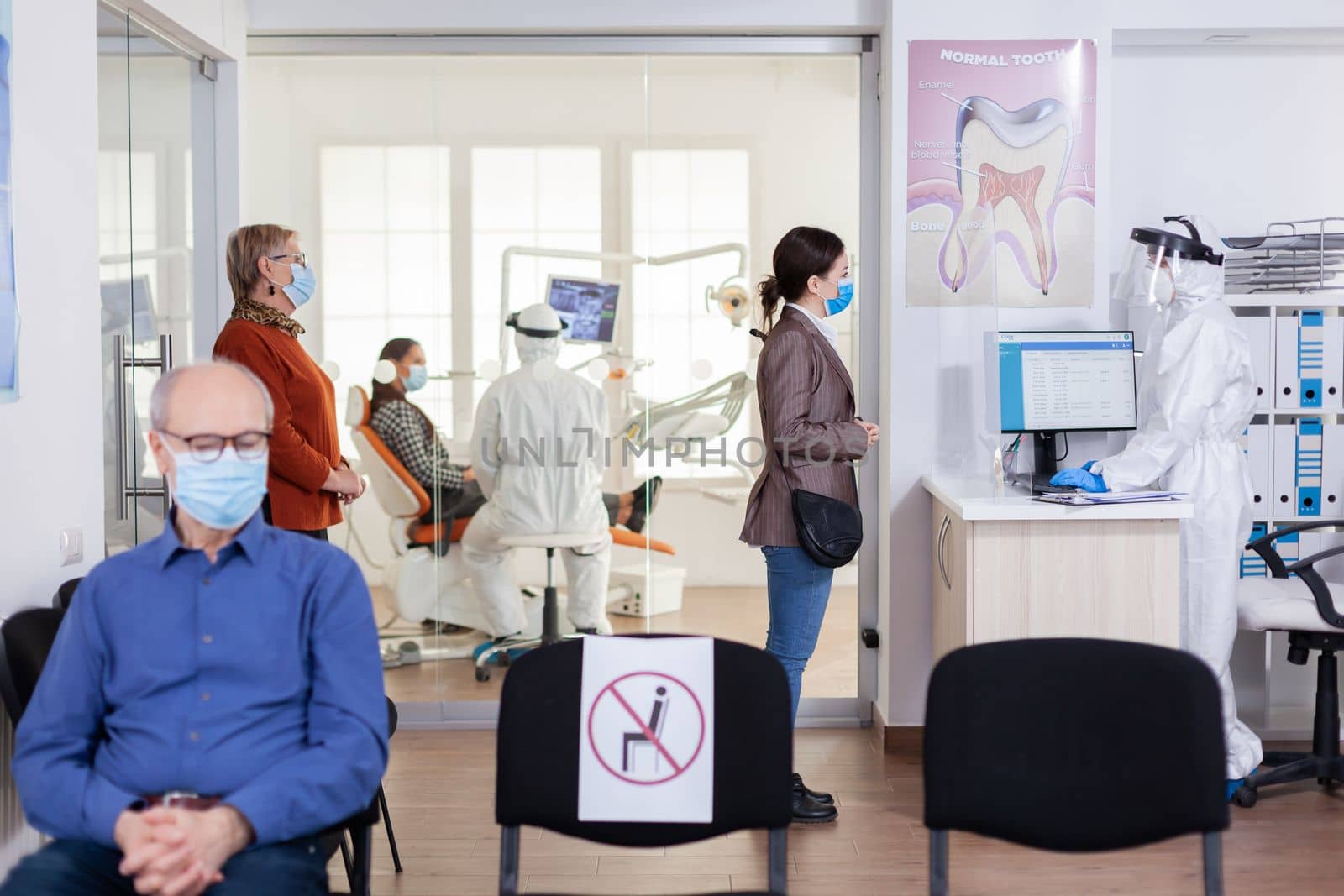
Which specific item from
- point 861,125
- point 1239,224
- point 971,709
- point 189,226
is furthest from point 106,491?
point 1239,224

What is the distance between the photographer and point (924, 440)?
159 inches

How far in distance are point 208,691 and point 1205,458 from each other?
9.54ft

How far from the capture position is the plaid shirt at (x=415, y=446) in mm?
4266

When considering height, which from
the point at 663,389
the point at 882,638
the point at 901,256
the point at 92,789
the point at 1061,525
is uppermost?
the point at 901,256

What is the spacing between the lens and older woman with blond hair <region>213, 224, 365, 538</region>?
10.0ft

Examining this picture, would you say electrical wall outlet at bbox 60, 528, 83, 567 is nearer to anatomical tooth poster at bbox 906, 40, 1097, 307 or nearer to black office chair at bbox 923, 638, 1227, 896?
black office chair at bbox 923, 638, 1227, 896

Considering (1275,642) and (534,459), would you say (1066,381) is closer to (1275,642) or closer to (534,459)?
(1275,642)

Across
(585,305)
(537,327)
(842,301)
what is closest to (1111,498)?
(842,301)

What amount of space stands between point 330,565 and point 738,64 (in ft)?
9.52

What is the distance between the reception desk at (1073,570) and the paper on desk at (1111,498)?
0.09ft

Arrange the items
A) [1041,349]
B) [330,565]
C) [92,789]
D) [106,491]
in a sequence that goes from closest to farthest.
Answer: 1. [92,789]
2. [330,565]
3. [106,491]
4. [1041,349]

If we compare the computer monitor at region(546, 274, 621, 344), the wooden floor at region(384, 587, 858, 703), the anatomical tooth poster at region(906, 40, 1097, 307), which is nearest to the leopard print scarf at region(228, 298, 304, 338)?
the computer monitor at region(546, 274, 621, 344)

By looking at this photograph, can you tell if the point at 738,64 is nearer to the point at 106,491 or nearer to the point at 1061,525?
the point at 1061,525

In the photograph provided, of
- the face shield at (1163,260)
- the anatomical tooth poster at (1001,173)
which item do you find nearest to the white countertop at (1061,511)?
the face shield at (1163,260)
